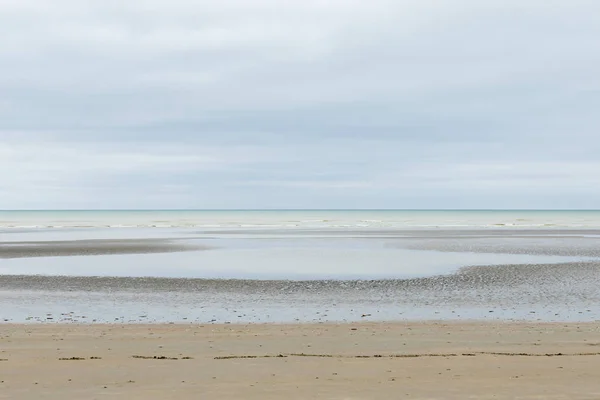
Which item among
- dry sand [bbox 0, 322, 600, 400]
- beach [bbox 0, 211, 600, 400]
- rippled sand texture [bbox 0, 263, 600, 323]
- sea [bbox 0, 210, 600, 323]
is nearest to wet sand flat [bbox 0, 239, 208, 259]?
sea [bbox 0, 210, 600, 323]

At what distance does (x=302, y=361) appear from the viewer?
11.4 meters

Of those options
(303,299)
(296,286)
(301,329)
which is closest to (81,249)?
(296,286)

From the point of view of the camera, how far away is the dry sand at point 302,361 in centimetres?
930

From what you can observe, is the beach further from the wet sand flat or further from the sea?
the wet sand flat

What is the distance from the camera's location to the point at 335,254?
39875mm

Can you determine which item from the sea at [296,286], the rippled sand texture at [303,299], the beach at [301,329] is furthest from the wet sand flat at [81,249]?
the rippled sand texture at [303,299]

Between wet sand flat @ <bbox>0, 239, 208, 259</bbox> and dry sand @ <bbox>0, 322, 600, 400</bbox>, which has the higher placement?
dry sand @ <bbox>0, 322, 600, 400</bbox>

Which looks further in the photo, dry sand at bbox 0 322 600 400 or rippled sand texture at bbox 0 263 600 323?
rippled sand texture at bbox 0 263 600 323

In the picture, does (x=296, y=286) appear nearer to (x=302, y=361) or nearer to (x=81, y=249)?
(x=302, y=361)

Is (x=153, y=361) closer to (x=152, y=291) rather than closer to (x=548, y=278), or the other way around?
(x=152, y=291)

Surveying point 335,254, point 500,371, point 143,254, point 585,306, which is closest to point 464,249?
point 335,254

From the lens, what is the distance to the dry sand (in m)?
9.30

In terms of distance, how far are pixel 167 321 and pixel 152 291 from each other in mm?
6779

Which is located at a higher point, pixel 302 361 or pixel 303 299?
pixel 302 361
